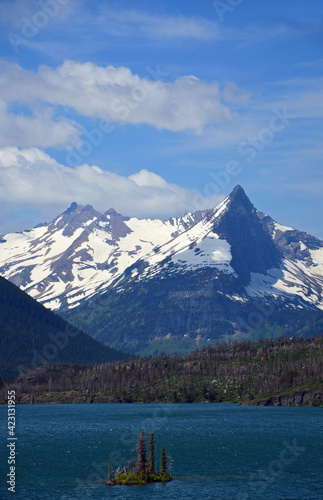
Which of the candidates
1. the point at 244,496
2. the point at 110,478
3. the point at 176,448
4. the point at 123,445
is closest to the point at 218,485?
the point at 244,496

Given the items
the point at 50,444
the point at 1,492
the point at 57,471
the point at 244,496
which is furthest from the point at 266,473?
the point at 50,444

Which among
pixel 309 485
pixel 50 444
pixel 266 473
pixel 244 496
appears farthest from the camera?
pixel 50 444

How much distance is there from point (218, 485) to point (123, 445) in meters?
68.3

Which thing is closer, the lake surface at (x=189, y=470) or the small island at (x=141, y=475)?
the lake surface at (x=189, y=470)

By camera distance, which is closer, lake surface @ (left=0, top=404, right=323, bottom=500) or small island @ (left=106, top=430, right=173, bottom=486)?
lake surface @ (left=0, top=404, right=323, bottom=500)

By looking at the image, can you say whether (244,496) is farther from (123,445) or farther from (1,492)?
(123,445)

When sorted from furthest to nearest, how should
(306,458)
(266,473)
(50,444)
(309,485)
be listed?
1. (50,444)
2. (306,458)
3. (266,473)
4. (309,485)

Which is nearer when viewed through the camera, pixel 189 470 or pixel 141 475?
pixel 141 475

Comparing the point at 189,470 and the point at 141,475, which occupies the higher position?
the point at 141,475

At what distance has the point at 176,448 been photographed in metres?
179

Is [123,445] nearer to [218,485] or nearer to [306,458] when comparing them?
[306,458]

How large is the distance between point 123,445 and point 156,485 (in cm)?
6664

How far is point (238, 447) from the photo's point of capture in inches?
7195

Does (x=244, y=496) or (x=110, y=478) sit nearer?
(x=244, y=496)
